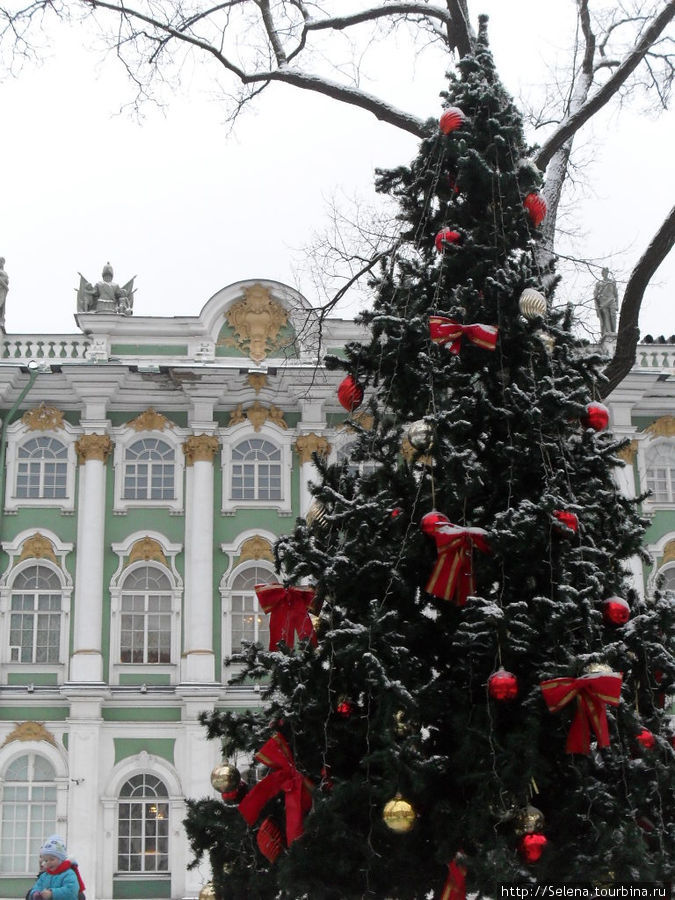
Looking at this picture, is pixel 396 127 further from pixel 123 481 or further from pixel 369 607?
pixel 123 481

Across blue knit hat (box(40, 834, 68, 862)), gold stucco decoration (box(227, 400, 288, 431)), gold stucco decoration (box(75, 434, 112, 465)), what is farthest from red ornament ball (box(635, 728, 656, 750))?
gold stucco decoration (box(75, 434, 112, 465))

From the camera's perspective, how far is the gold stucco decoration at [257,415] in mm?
24125

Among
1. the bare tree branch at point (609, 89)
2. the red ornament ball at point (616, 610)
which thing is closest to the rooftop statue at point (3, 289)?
the bare tree branch at point (609, 89)

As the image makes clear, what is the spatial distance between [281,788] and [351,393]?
2.35 metres

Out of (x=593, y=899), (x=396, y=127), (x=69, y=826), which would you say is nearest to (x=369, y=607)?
(x=593, y=899)

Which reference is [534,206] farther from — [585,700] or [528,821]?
[528,821]

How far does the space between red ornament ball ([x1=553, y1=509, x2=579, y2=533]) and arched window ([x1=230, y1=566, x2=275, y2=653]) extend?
16.8 metres

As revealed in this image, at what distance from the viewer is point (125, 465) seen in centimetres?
2389

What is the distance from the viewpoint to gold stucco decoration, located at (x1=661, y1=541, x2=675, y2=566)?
944 inches

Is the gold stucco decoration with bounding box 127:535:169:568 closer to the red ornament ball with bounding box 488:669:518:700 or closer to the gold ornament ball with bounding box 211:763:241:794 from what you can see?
the gold ornament ball with bounding box 211:763:241:794

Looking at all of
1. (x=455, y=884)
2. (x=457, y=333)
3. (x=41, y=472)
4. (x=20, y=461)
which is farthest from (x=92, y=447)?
(x=455, y=884)

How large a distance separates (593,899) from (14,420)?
19570 millimetres

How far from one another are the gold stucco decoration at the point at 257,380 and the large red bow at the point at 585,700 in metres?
18.0

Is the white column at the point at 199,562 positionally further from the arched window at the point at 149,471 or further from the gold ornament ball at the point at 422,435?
the gold ornament ball at the point at 422,435
